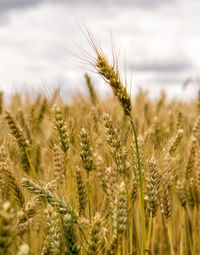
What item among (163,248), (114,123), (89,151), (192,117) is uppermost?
(192,117)

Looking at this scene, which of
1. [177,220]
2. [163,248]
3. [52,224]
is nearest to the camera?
[52,224]

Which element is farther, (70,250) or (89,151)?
(89,151)

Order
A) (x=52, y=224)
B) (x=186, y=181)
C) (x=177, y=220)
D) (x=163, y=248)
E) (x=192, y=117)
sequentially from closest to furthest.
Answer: (x=52, y=224), (x=186, y=181), (x=163, y=248), (x=177, y=220), (x=192, y=117)

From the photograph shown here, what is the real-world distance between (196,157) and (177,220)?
1039 millimetres

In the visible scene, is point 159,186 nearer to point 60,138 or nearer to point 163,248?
point 60,138

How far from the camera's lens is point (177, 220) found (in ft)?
10.1

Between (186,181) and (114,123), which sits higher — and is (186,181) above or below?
below

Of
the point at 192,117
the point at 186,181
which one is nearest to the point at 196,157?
the point at 186,181

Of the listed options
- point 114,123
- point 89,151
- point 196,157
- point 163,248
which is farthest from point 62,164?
point 163,248

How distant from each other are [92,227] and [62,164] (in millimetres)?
1027

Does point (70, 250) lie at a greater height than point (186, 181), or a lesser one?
lesser

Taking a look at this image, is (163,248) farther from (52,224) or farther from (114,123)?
(52,224)

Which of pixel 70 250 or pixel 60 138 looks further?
pixel 60 138

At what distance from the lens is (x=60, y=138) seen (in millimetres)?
1863
